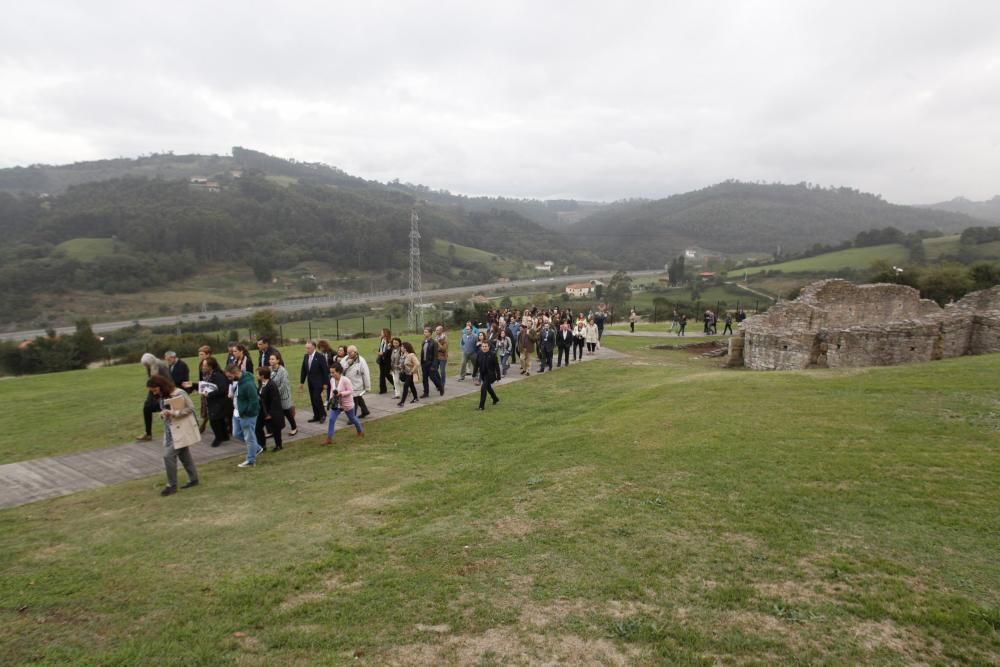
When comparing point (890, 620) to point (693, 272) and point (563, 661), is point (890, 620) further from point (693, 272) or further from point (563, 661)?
point (693, 272)

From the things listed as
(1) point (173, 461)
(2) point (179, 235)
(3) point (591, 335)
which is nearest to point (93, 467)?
(1) point (173, 461)

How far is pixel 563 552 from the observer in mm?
5711

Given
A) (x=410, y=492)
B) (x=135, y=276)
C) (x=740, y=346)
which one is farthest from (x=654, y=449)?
(x=135, y=276)

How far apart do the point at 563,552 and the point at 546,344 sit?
39.0ft

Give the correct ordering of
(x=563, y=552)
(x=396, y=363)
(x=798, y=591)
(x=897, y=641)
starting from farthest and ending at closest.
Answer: (x=396, y=363)
(x=563, y=552)
(x=798, y=591)
(x=897, y=641)

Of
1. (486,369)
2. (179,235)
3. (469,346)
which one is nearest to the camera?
(486,369)

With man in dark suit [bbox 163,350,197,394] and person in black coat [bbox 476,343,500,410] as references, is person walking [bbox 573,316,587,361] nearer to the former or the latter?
person in black coat [bbox 476,343,500,410]

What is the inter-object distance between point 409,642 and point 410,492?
356 centimetres

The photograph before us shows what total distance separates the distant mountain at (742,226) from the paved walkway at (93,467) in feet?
→ 485

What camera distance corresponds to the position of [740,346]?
18.9m

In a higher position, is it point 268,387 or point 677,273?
point 677,273

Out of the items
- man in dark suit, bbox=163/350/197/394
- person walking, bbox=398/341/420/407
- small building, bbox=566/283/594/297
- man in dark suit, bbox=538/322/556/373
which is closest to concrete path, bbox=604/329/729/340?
man in dark suit, bbox=538/322/556/373

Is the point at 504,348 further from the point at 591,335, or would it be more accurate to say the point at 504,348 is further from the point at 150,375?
the point at 150,375

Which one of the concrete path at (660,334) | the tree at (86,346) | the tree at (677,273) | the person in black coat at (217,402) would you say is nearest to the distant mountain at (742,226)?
the tree at (677,273)
